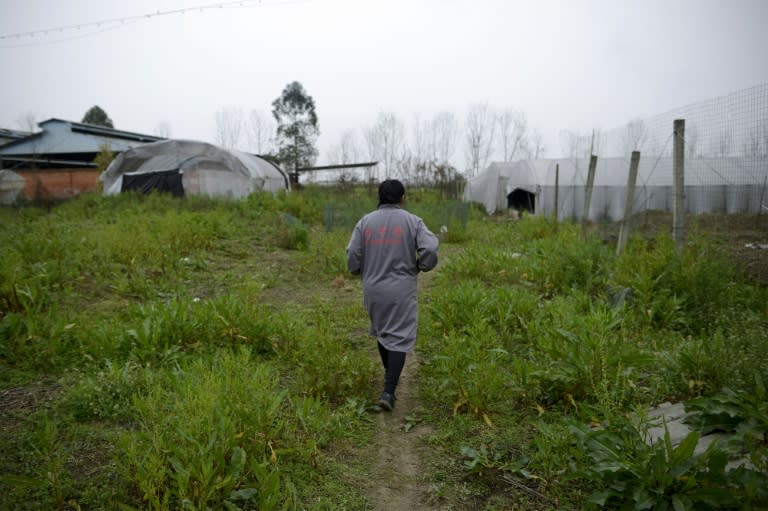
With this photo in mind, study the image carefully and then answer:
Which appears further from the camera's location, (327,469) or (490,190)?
(490,190)

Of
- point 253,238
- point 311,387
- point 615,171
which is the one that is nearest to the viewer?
point 311,387

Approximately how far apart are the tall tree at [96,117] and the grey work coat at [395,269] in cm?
4488

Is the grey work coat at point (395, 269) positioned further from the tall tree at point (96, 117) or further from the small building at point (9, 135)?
the tall tree at point (96, 117)

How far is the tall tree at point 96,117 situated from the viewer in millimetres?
40438

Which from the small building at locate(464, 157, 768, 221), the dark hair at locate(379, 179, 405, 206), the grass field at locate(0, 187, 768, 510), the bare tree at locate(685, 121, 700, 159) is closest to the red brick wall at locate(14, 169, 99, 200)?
the small building at locate(464, 157, 768, 221)

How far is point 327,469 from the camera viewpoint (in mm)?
2582

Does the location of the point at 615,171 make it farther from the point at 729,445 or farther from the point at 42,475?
the point at 42,475

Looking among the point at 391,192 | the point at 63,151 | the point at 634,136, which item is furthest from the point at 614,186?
the point at 63,151

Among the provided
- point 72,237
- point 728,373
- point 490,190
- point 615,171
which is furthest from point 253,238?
point 490,190

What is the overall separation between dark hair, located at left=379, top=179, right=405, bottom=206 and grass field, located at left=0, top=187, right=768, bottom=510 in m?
1.14

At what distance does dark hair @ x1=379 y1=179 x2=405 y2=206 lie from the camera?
3.54 metres

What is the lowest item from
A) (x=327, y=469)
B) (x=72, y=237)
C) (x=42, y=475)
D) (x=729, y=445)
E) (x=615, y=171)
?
(x=327, y=469)

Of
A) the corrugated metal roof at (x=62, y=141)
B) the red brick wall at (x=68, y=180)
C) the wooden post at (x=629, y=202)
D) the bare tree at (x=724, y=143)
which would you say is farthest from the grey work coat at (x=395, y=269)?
the corrugated metal roof at (x=62, y=141)

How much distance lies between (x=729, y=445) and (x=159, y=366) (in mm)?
3594
